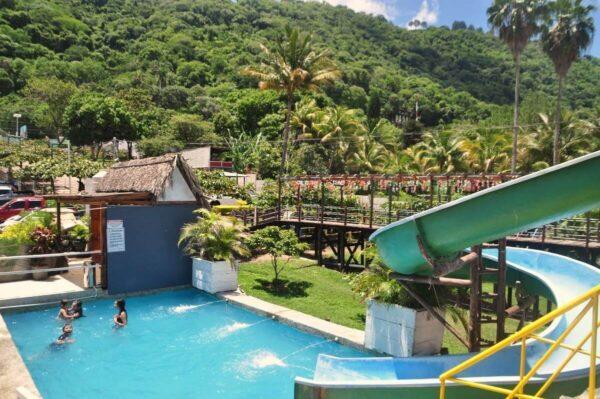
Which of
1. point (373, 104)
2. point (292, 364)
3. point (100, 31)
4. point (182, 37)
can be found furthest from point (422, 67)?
point (292, 364)

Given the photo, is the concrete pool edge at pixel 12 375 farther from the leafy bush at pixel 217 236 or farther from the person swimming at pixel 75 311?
the leafy bush at pixel 217 236

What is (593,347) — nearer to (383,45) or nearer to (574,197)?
(574,197)

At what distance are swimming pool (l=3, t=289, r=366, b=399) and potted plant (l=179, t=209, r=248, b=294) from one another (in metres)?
1.36

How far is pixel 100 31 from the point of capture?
107000 mm

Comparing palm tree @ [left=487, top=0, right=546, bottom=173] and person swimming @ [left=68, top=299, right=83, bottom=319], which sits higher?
palm tree @ [left=487, top=0, right=546, bottom=173]

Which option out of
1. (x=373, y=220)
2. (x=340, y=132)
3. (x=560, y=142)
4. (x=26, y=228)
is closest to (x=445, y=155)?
(x=560, y=142)

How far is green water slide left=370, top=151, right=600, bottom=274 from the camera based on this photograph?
5324 mm

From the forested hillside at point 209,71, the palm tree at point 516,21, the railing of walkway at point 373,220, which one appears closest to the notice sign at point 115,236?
the railing of walkway at point 373,220

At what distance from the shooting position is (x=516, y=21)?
109 ft

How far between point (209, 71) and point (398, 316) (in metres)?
91.7

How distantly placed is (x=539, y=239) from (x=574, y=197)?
1382cm

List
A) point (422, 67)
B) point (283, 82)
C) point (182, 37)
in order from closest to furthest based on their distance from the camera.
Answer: point (283, 82)
point (182, 37)
point (422, 67)

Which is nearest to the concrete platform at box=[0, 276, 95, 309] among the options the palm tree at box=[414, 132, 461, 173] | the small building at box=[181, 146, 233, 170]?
the small building at box=[181, 146, 233, 170]

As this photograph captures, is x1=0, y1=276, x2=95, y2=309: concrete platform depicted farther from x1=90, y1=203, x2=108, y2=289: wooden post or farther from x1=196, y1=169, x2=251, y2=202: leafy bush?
x1=196, y1=169, x2=251, y2=202: leafy bush
